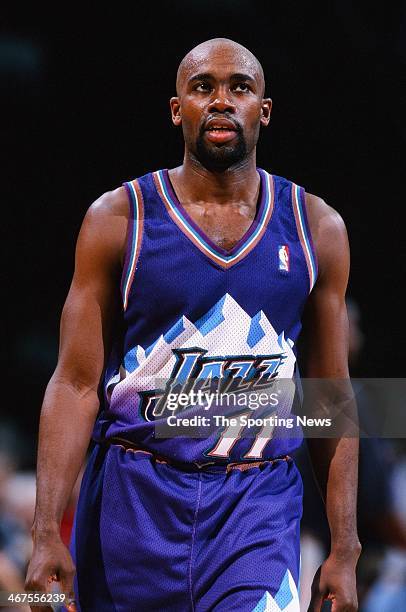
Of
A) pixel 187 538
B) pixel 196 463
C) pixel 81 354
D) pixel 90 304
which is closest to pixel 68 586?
pixel 187 538

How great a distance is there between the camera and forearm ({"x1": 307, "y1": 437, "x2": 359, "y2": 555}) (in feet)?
8.52

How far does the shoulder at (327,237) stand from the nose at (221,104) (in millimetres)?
314

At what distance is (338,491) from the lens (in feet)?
8.71

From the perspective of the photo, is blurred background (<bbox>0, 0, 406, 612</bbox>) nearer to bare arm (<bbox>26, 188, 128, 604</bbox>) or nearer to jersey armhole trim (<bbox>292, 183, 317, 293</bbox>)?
jersey armhole trim (<bbox>292, 183, 317, 293</bbox>)

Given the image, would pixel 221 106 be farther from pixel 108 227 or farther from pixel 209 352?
pixel 209 352

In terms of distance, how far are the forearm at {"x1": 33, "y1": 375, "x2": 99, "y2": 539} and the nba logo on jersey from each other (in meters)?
0.56

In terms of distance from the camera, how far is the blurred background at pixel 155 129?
4.13 meters

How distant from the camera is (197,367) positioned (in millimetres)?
2568

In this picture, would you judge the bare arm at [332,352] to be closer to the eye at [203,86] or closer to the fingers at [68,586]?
the eye at [203,86]

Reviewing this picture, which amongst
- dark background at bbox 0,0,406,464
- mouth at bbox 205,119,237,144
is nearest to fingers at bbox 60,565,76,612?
mouth at bbox 205,119,237,144

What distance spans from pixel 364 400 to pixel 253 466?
1.36m

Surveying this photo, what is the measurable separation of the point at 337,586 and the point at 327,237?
0.84 metres

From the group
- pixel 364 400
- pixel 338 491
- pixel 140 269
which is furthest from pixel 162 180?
pixel 364 400

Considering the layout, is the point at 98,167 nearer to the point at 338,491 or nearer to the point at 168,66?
the point at 168,66
